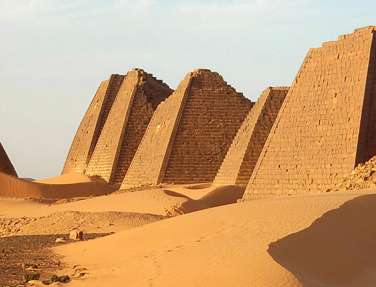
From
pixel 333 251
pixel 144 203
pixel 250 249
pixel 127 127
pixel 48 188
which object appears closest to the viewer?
pixel 250 249

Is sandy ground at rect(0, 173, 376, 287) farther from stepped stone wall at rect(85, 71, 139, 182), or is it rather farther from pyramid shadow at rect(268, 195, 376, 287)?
stepped stone wall at rect(85, 71, 139, 182)

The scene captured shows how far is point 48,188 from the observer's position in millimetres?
37312

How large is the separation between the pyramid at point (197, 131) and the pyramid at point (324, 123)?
9161 millimetres

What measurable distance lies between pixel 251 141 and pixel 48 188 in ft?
38.5

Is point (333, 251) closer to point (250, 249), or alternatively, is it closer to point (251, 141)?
point (250, 249)

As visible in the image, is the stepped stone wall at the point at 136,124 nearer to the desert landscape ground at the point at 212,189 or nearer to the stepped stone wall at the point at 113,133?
the desert landscape ground at the point at 212,189

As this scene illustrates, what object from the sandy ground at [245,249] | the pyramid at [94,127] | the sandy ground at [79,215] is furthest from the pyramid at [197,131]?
the sandy ground at [245,249]

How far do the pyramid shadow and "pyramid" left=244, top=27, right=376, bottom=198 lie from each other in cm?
931

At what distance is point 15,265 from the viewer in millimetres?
11828

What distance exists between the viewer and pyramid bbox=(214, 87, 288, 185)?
93.2ft

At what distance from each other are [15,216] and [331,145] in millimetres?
8954

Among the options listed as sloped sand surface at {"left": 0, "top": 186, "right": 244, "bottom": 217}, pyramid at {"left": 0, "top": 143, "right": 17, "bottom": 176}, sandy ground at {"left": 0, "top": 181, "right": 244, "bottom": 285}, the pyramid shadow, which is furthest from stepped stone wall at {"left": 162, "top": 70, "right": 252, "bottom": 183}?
the pyramid shadow

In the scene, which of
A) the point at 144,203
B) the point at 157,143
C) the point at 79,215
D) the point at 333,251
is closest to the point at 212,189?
the point at 144,203

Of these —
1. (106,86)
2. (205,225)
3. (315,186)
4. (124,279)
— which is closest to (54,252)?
(205,225)
